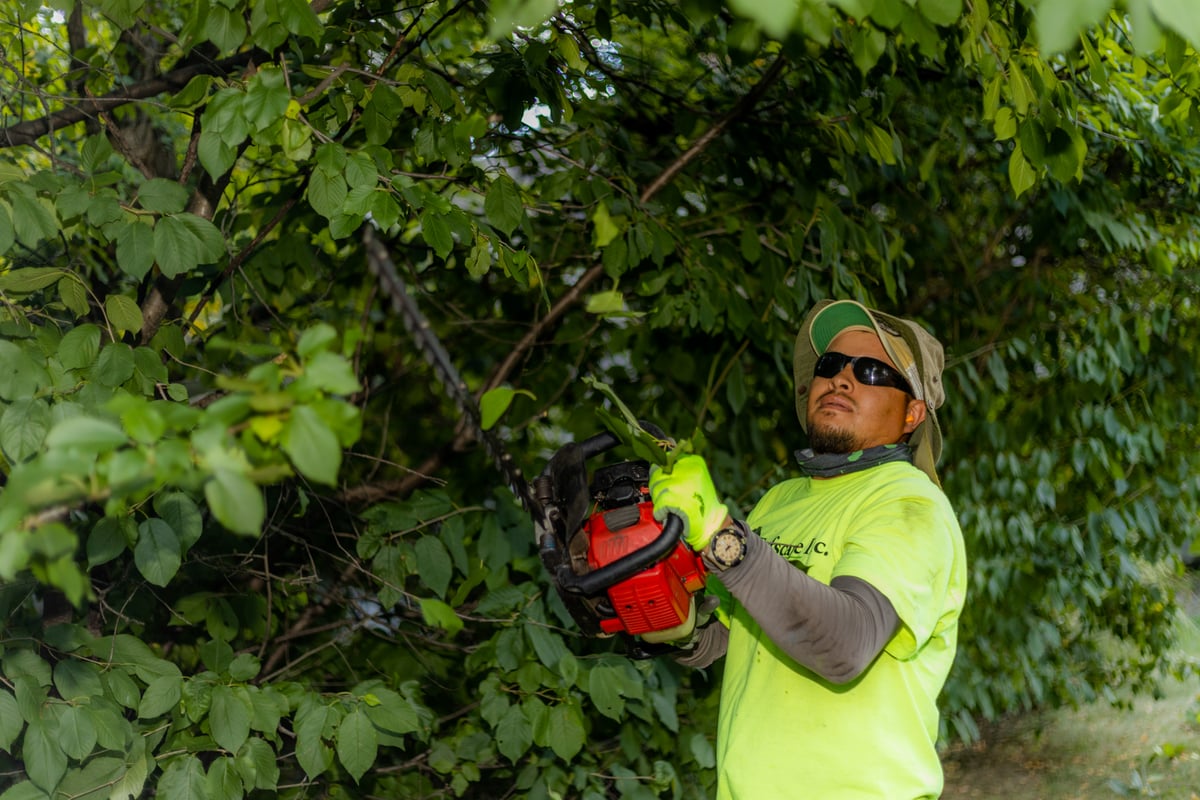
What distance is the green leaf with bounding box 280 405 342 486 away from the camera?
927mm

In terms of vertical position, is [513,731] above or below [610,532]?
below

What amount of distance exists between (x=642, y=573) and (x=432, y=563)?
1148 millimetres

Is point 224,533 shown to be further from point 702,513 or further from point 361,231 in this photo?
point 702,513

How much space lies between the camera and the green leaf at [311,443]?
927mm

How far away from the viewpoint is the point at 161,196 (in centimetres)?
204

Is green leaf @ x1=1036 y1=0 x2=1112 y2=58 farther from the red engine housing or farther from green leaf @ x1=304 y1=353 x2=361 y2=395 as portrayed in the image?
the red engine housing

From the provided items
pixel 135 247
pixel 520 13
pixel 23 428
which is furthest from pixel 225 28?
pixel 520 13

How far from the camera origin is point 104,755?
2.21 meters

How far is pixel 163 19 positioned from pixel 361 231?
3.25 feet

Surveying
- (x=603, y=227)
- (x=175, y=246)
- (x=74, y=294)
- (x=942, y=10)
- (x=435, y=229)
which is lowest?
(x=74, y=294)

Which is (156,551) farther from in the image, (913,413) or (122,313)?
(913,413)

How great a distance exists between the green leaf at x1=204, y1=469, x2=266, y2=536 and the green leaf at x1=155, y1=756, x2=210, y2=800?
147 cm

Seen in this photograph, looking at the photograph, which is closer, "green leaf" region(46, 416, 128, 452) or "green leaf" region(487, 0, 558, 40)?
"green leaf" region(46, 416, 128, 452)

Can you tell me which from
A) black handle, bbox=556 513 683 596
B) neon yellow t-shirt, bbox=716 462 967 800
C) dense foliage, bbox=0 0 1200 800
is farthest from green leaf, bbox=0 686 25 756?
neon yellow t-shirt, bbox=716 462 967 800
